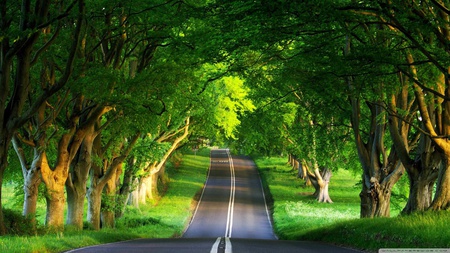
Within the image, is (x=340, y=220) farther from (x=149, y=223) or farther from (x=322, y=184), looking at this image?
(x=322, y=184)

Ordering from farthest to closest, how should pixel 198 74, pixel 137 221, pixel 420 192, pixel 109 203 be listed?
pixel 137 221
pixel 109 203
pixel 198 74
pixel 420 192

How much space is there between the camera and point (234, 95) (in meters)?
40.8

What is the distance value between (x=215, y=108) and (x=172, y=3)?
1772 cm

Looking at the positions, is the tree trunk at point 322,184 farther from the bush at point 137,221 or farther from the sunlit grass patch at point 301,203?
the bush at point 137,221

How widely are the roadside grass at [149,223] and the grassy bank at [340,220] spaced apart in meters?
6.75

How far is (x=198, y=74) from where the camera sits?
29.2 metres

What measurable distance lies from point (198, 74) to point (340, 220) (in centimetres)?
1012

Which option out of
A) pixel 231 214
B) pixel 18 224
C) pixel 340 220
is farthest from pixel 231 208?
pixel 18 224

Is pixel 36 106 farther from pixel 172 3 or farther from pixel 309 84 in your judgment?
pixel 309 84

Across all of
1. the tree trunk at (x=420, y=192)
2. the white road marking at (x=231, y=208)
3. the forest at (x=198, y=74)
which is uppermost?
the forest at (x=198, y=74)

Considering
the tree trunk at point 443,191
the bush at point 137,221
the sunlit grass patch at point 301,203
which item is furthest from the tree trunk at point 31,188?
the bush at point 137,221

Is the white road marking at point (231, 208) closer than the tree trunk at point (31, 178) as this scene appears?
No

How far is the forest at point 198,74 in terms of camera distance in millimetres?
15367

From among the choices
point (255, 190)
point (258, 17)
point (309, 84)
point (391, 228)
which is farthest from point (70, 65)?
point (255, 190)
